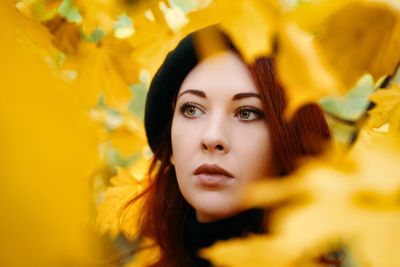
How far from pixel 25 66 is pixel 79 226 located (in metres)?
0.19

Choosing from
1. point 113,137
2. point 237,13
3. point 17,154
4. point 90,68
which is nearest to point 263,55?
point 237,13

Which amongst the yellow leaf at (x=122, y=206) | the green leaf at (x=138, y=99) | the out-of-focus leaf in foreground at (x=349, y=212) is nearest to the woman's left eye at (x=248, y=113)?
the out-of-focus leaf in foreground at (x=349, y=212)

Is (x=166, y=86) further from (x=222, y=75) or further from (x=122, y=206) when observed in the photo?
(x=122, y=206)

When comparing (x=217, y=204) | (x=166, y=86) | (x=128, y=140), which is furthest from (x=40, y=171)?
(x=128, y=140)

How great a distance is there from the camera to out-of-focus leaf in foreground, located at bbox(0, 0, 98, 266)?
0.39 metres

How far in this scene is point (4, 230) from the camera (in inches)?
15.9

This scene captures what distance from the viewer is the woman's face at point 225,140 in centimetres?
91

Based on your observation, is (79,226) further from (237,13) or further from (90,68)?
(90,68)

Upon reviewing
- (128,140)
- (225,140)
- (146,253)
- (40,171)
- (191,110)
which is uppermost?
(128,140)

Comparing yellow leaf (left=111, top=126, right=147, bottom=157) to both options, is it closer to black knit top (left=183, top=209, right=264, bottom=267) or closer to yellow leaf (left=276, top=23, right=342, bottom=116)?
black knit top (left=183, top=209, right=264, bottom=267)

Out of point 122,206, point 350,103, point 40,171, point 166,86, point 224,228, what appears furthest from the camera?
point 122,206

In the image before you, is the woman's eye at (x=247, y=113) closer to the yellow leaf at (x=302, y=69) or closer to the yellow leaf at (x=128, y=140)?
the yellow leaf at (x=302, y=69)

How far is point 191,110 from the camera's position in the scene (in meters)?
1.01

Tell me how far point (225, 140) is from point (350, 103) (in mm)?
625
